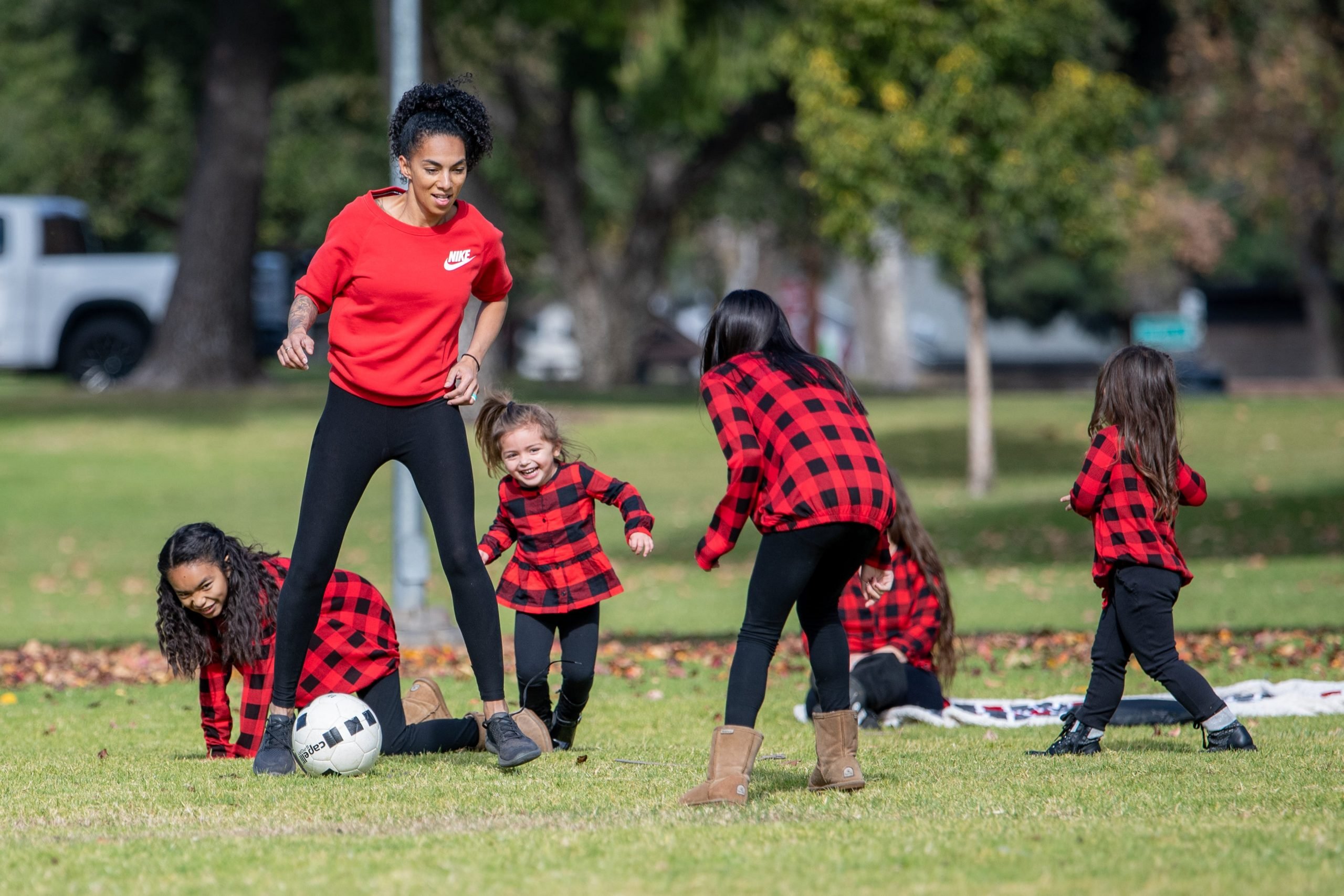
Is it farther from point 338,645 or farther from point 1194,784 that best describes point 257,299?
point 1194,784

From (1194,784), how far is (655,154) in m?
31.4

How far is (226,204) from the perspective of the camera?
24266 millimetres

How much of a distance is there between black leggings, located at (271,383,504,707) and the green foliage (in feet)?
43.8

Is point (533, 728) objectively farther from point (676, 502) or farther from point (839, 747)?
point (676, 502)

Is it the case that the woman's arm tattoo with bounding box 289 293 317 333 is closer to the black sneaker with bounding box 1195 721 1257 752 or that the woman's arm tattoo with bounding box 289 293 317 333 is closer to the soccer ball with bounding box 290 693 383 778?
the soccer ball with bounding box 290 693 383 778

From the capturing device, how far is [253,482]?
772 inches

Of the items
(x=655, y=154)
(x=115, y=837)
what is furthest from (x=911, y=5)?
(x=655, y=154)

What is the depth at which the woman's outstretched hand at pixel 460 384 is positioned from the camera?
17.6ft

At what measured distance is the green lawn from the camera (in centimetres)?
383

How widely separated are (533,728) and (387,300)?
66.5 inches

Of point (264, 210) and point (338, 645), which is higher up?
point (264, 210)

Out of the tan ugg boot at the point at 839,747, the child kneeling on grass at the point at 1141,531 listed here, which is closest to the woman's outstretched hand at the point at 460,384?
the tan ugg boot at the point at 839,747

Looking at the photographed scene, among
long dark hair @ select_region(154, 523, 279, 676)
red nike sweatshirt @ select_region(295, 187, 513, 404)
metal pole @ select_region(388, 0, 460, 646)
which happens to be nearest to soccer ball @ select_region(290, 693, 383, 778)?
long dark hair @ select_region(154, 523, 279, 676)

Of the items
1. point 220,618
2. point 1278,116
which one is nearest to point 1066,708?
point 220,618
